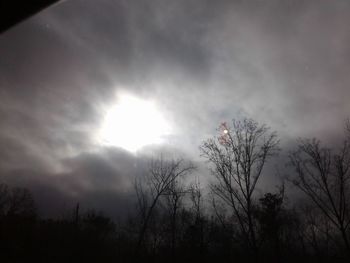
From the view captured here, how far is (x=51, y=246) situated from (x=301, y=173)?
27788 mm

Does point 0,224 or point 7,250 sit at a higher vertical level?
point 0,224

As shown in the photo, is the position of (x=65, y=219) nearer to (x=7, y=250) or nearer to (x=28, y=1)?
(x=7, y=250)

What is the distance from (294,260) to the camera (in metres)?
48.0

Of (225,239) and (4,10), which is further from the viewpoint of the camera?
(225,239)

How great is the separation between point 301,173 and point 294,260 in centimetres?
3342

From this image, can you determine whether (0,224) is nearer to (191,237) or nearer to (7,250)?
(7,250)

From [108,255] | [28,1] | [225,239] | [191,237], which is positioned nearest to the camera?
[28,1]

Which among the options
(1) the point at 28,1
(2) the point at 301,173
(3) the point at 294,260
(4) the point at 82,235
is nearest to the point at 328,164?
(2) the point at 301,173

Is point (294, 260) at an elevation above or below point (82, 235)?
below

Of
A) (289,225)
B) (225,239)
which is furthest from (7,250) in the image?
(289,225)

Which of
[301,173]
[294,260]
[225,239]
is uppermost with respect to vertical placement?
[301,173]

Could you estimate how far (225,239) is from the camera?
47.4 meters

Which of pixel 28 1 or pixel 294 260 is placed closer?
pixel 28 1

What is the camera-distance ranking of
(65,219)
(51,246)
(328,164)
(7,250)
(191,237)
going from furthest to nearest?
(191,237)
(65,219)
(51,246)
(7,250)
(328,164)
